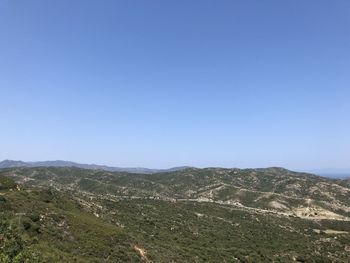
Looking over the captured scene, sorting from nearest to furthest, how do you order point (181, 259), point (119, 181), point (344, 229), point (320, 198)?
point (181, 259) < point (344, 229) < point (320, 198) < point (119, 181)

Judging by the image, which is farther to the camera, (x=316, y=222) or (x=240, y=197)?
(x=240, y=197)

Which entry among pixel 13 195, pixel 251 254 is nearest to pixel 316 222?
pixel 251 254

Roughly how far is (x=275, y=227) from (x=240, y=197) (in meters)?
54.1

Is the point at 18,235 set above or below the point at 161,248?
above

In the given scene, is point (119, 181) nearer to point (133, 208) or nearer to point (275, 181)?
point (275, 181)

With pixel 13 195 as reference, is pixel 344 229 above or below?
below

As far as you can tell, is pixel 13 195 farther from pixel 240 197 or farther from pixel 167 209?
pixel 240 197

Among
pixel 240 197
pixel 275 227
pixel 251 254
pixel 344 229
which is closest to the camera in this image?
pixel 251 254

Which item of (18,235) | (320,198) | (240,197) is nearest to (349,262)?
(18,235)

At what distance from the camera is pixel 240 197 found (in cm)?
13925

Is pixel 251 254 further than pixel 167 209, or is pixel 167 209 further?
pixel 167 209

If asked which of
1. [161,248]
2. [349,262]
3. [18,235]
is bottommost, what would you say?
[349,262]

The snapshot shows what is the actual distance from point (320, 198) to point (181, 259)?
117m

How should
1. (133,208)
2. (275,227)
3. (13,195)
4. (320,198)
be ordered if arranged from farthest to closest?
(320,198) < (275,227) < (133,208) < (13,195)
